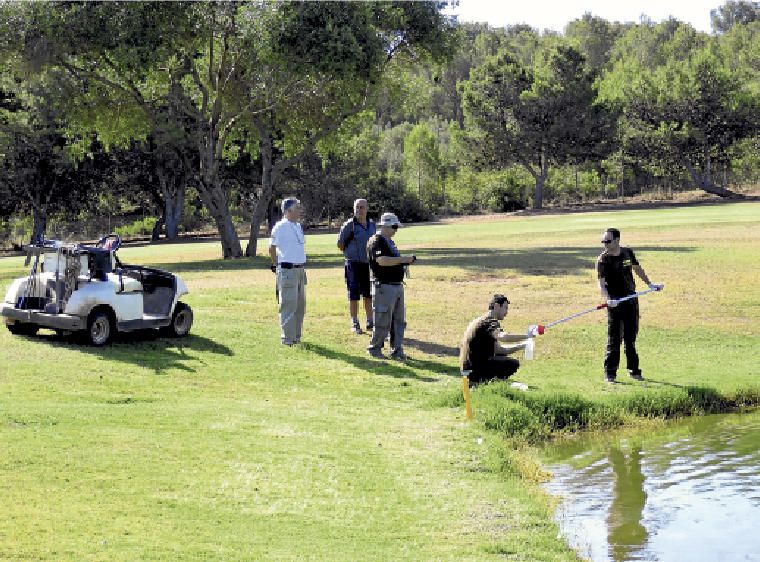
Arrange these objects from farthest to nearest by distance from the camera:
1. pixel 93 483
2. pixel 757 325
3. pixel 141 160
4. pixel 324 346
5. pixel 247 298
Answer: pixel 141 160, pixel 247 298, pixel 757 325, pixel 324 346, pixel 93 483

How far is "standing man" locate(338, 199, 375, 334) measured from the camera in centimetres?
1712

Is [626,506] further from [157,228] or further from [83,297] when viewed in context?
[157,228]

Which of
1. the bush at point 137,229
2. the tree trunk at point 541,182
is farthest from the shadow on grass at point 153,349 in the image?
the tree trunk at point 541,182

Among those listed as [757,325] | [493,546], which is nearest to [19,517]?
[493,546]

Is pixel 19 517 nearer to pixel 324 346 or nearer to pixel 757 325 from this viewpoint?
pixel 324 346

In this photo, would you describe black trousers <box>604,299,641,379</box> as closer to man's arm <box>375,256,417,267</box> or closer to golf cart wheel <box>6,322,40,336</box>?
man's arm <box>375,256,417,267</box>

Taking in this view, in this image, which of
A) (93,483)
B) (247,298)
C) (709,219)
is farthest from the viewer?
(709,219)

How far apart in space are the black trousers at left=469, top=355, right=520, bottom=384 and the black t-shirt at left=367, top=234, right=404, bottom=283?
2.43m

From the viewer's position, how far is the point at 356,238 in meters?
17.1

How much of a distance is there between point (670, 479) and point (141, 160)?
5254cm

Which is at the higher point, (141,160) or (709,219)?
(141,160)

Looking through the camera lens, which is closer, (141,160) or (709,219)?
(709,219)

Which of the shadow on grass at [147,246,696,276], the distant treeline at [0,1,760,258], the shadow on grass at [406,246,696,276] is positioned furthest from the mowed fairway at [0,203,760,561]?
the distant treeline at [0,1,760,258]

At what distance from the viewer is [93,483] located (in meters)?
8.73
